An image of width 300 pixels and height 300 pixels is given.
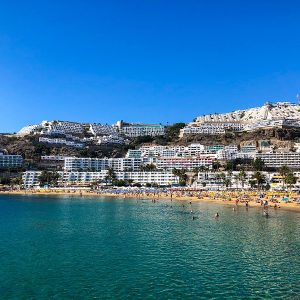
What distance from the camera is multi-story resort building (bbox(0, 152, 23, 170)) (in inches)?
5117

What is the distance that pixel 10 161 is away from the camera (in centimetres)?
13088

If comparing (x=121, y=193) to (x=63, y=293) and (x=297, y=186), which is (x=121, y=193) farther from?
(x=63, y=293)

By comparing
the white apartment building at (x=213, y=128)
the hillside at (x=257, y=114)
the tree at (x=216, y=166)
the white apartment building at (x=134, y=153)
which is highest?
the hillside at (x=257, y=114)

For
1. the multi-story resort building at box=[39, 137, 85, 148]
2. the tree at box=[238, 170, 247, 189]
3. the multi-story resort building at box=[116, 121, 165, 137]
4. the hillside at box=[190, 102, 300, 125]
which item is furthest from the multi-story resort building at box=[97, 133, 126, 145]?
the tree at box=[238, 170, 247, 189]

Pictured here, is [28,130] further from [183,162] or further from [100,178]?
[183,162]

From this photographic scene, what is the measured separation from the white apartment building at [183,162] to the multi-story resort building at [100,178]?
41.9 ft

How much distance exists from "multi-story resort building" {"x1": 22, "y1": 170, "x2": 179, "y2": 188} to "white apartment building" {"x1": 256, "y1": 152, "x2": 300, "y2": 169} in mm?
31231

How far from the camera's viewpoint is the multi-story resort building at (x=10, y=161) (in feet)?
426

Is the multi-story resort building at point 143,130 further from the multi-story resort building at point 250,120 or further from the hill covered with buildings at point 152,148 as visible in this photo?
the multi-story resort building at point 250,120

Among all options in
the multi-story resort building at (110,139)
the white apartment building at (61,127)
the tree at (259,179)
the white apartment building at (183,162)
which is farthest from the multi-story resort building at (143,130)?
the tree at (259,179)

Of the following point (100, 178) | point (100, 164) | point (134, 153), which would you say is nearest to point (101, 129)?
point (134, 153)

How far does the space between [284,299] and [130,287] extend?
6845 millimetres

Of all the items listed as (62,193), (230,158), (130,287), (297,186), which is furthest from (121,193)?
(130,287)

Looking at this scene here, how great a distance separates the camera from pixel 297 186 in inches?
3275
